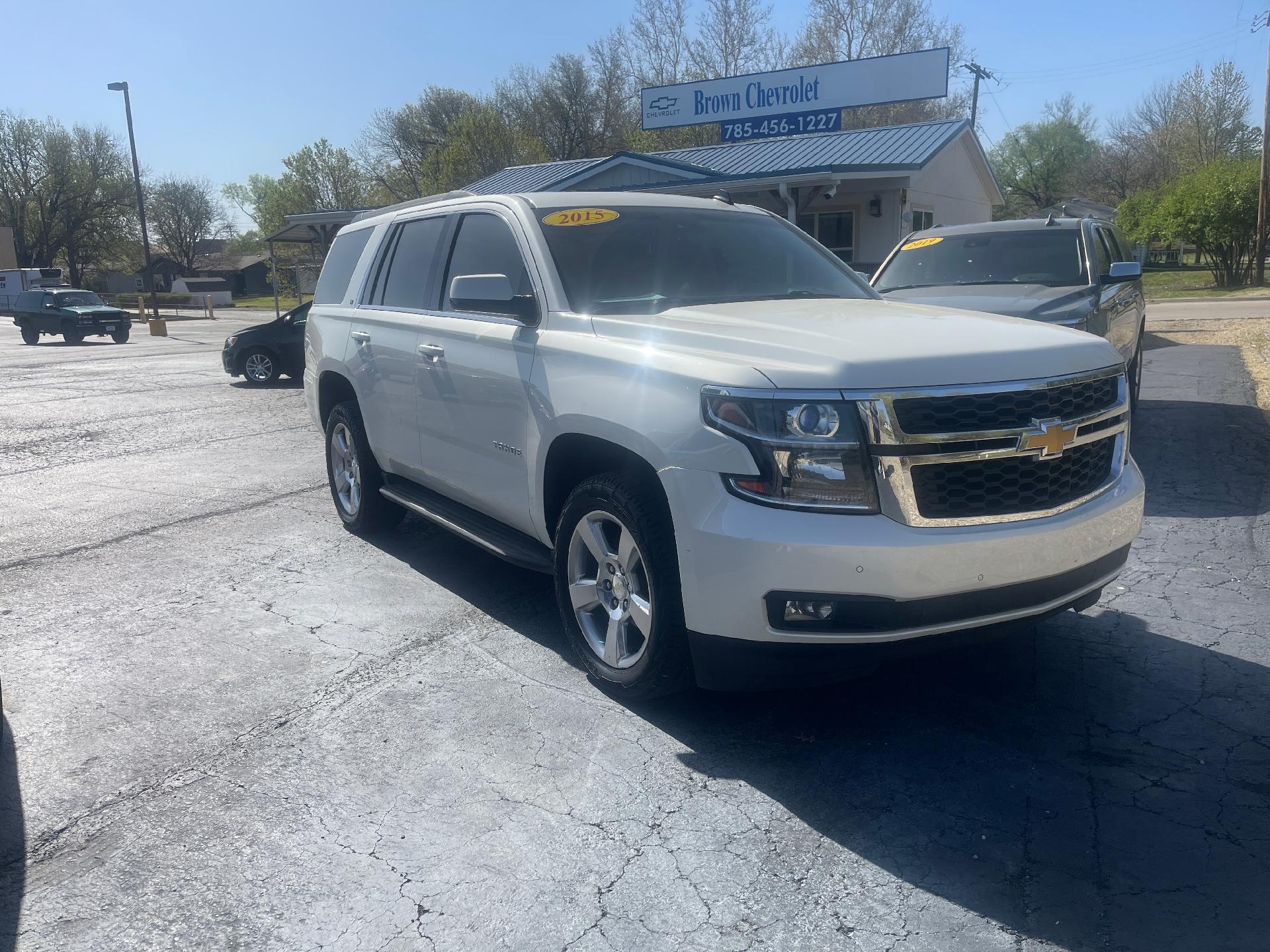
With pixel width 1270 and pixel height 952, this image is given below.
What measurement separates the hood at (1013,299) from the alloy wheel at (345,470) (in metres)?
3.64

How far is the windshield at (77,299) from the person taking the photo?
30.9 metres

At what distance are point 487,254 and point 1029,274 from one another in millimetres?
5402

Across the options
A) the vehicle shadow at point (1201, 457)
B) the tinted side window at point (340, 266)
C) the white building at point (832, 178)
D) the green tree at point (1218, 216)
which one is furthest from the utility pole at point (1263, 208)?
the tinted side window at point (340, 266)

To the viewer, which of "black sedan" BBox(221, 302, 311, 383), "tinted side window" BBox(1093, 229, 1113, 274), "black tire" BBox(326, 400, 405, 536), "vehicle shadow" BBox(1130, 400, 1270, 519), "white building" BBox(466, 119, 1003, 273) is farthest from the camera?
"white building" BBox(466, 119, 1003, 273)

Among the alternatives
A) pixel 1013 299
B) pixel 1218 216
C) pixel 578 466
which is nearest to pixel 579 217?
pixel 578 466

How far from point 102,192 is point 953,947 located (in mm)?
75883

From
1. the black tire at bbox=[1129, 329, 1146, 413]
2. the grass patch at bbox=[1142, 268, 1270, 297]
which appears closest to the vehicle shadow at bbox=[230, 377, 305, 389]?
the black tire at bbox=[1129, 329, 1146, 413]

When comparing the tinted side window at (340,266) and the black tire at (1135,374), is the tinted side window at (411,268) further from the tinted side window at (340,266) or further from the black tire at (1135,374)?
the black tire at (1135,374)

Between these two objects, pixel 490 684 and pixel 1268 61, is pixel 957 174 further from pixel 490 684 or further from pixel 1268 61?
pixel 490 684

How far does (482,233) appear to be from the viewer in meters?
4.96

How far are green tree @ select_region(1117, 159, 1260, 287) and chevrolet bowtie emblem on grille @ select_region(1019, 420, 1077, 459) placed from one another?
3609cm

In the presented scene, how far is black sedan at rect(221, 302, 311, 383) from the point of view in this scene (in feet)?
55.4

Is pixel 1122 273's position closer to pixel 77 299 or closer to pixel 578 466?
pixel 578 466

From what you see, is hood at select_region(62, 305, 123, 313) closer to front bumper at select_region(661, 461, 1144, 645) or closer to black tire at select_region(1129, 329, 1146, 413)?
black tire at select_region(1129, 329, 1146, 413)
